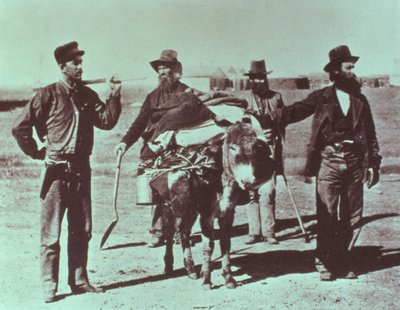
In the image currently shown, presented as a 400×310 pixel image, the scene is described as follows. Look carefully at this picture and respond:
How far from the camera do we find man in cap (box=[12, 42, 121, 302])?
539 centimetres

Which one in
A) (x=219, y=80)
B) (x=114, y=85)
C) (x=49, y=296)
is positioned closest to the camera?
(x=49, y=296)

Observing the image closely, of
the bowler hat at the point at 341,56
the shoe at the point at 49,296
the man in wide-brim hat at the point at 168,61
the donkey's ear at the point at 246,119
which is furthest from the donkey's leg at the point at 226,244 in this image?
the man in wide-brim hat at the point at 168,61

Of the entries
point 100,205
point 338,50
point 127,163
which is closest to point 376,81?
point 127,163

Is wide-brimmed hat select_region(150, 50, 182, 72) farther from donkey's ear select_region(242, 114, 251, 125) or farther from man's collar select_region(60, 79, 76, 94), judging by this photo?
man's collar select_region(60, 79, 76, 94)

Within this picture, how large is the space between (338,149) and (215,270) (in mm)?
1747

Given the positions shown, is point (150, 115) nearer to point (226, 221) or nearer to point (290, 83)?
point (226, 221)

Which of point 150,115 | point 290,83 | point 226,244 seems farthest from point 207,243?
point 290,83

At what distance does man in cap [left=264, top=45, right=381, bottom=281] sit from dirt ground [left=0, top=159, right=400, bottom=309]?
44cm

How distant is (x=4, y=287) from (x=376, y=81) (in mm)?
34121

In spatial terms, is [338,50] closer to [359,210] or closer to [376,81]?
[359,210]

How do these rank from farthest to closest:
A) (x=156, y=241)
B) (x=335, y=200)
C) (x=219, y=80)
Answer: (x=219, y=80) < (x=156, y=241) < (x=335, y=200)

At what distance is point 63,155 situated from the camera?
17.9ft

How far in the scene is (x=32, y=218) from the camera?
9047mm

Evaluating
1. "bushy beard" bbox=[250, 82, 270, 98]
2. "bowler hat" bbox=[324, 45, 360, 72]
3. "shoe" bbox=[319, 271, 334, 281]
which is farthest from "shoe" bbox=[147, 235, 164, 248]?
"bowler hat" bbox=[324, 45, 360, 72]
